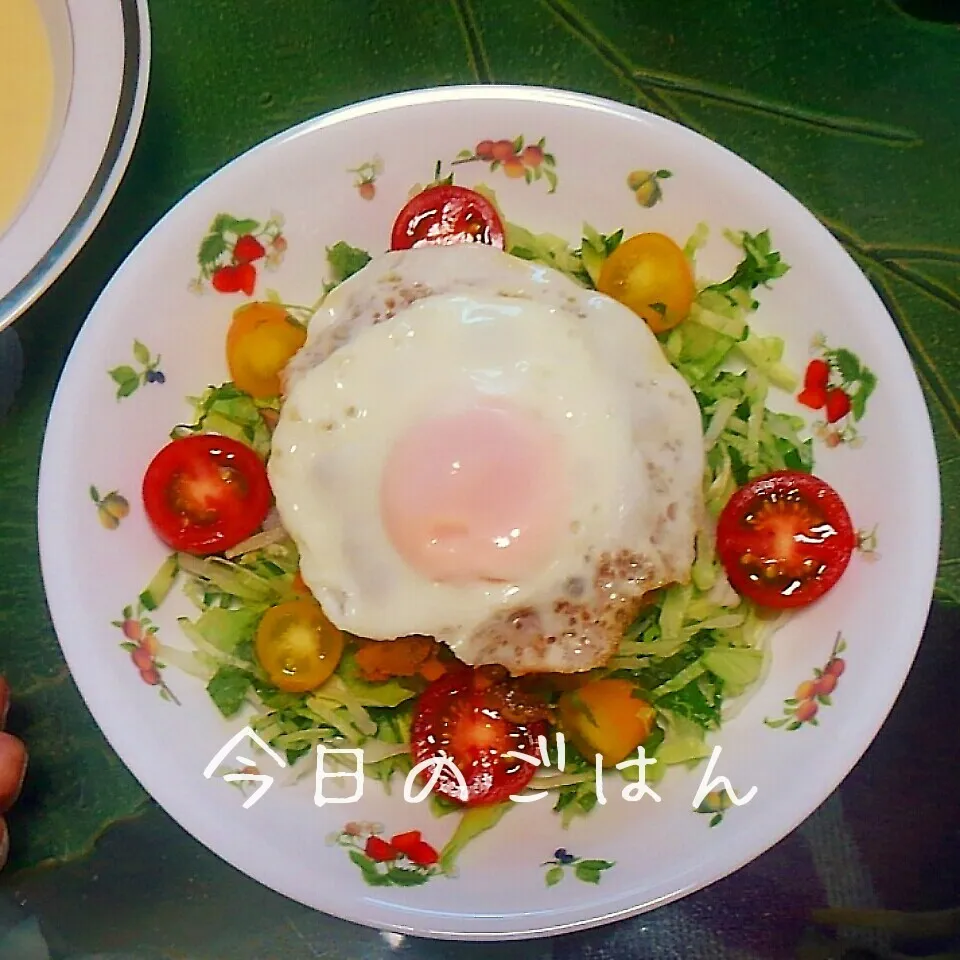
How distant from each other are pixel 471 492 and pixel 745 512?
43 centimetres

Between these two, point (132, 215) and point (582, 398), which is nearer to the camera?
point (582, 398)

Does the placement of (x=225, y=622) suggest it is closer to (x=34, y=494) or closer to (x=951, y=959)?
(x=34, y=494)

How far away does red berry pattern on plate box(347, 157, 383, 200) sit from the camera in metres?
1.66

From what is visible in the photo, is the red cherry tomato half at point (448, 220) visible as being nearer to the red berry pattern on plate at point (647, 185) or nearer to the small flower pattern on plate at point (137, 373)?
the red berry pattern on plate at point (647, 185)

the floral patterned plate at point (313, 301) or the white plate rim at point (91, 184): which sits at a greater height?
the white plate rim at point (91, 184)

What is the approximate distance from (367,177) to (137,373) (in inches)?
18.6

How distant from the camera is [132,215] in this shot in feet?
6.12

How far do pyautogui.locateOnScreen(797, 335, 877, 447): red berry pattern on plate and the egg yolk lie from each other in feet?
1.55

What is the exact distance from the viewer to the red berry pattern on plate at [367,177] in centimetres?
166

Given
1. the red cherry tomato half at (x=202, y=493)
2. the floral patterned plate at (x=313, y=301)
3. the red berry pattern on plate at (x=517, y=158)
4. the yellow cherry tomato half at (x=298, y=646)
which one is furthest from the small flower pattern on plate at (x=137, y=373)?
the red berry pattern on plate at (x=517, y=158)

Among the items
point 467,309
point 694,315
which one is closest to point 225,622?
point 467,309

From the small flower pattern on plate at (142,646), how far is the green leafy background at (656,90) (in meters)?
0.42

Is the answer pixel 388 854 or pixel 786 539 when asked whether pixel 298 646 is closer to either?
pixel 388 854

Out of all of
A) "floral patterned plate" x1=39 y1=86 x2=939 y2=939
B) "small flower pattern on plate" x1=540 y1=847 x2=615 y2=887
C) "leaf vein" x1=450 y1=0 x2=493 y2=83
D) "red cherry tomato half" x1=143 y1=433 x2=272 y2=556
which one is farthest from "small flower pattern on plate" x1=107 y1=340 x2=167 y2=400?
"small flower pattern on plate" x1=540 y1=847 x2=615 y2=887
